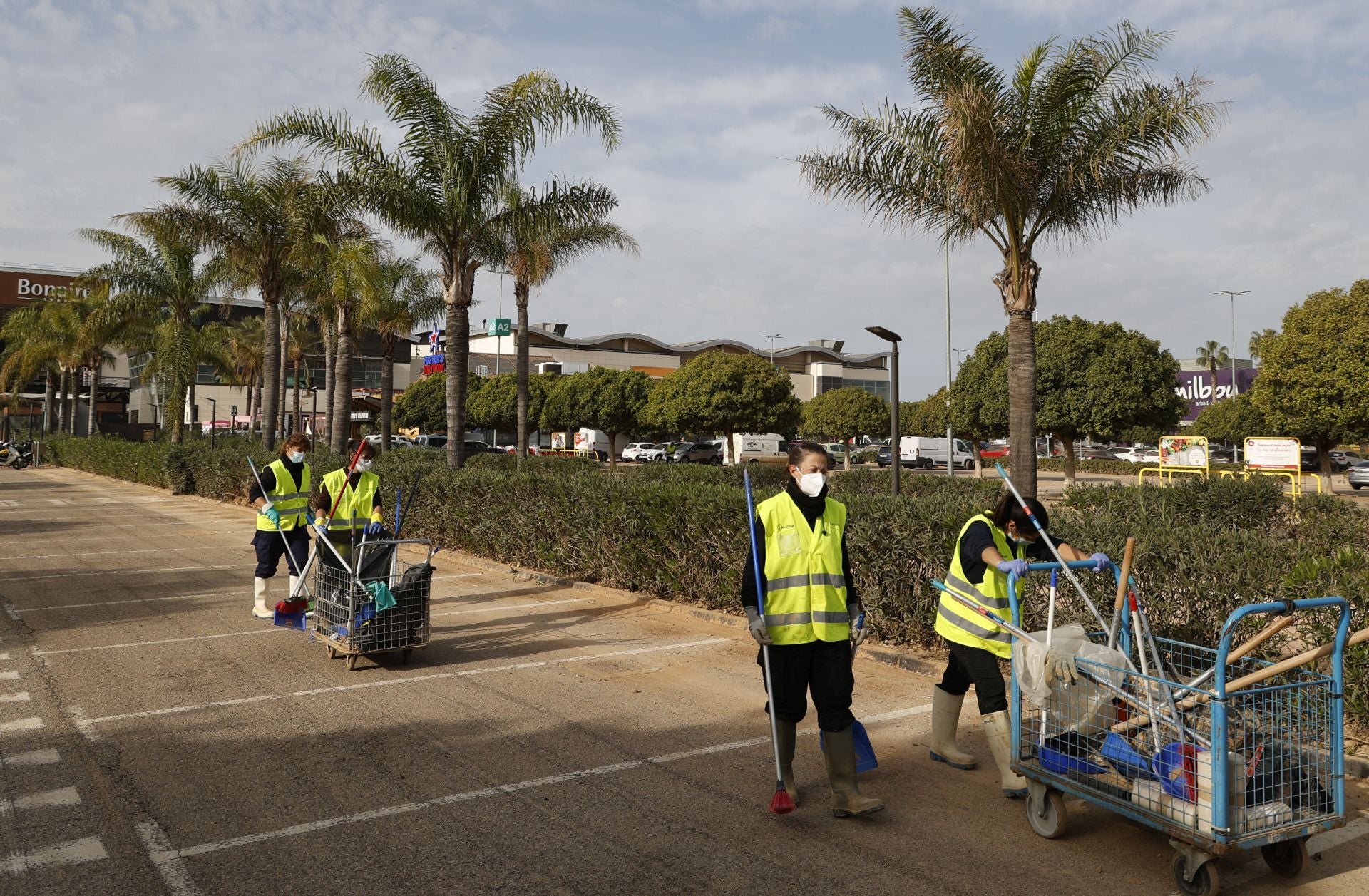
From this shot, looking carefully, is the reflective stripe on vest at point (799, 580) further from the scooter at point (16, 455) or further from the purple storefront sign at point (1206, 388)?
the purple storefront sign at point (1206, 388)

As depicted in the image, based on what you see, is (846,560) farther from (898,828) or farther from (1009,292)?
(1009,292)

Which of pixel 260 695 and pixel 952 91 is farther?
pixel 952 91

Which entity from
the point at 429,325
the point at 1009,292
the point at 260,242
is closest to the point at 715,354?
the point at 429,325

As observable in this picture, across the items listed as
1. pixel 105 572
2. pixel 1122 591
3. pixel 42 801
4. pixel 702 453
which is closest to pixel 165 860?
pixel 42 801

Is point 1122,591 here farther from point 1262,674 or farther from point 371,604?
point 371,604

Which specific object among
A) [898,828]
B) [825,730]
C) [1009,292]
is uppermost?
[1009,292]

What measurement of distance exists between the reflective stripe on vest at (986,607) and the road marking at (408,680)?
3694 millimetres

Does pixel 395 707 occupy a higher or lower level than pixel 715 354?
lower

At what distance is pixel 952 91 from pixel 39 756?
1064 centimetres

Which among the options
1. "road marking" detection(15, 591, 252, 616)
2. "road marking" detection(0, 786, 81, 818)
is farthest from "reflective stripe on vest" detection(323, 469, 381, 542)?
"road marking" detection(0, 786, 81, 818)

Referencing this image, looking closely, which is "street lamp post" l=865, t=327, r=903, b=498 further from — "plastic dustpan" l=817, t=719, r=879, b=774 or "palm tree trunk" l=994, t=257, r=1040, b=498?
"plastic dustpan" l=817, t=719, r=879, b=774

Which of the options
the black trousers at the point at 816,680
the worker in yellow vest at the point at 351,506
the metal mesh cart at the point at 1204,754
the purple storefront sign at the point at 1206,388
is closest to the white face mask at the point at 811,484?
the black trousers at the point at 816,680

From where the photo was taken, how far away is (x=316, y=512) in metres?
8.53

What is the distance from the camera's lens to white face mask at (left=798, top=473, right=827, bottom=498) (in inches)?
188
